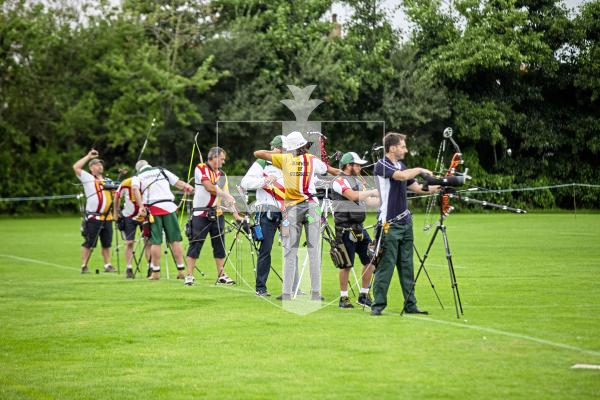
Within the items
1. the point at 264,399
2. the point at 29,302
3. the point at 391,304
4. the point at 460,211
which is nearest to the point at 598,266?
the point at 391,304

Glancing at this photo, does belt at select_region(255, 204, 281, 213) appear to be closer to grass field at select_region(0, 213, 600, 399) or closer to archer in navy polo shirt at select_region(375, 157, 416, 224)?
grass field at select_region(0, 213, 600, 399)

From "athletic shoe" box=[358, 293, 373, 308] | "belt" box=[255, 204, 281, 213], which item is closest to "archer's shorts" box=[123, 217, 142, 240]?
"belt" box=[255, 204, 281, 213]

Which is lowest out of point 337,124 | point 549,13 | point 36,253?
point 36,253

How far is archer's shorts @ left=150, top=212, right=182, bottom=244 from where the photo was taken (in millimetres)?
17906

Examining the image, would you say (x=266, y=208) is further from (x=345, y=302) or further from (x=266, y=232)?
(x=345, y=302)

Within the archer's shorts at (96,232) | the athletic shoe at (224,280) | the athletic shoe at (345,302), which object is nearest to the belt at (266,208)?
the athletic shoe at (345,302)

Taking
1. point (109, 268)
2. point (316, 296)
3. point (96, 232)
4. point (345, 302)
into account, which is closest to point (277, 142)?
point (316, 296)

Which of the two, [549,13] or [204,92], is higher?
[549,13]

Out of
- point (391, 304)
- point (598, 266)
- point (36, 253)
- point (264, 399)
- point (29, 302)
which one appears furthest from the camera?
point (36, 253)

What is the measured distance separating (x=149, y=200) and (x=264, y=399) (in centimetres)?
990

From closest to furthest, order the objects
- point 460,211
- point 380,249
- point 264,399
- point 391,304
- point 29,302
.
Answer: point 264,399 → point 380,249 → point 391,304 → point 29,302 → point 460,211

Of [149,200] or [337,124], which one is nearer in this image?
[149,200]

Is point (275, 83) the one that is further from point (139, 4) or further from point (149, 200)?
point (149, 200)

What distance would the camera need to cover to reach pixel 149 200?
17.9 metres
